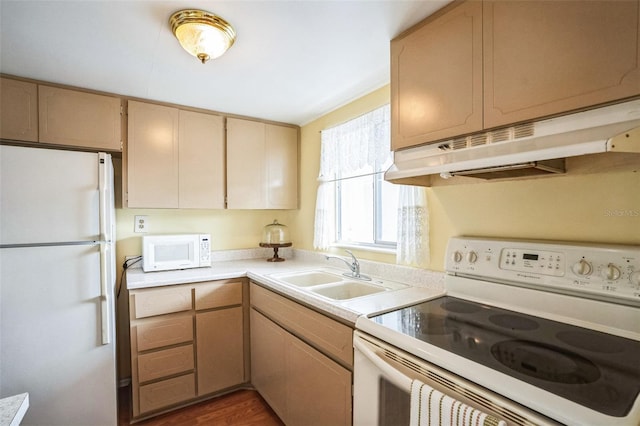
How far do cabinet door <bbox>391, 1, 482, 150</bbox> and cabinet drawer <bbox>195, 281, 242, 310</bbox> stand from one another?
153cm

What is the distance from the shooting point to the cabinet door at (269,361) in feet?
5.97

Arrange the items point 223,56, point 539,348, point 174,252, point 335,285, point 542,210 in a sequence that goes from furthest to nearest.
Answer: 1. point 174,252
2. point 335,285
3. point 223,56
4. point 542,210
5. point 539,348

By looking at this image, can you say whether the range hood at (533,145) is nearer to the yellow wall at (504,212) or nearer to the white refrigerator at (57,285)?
the yellow wall at (504,212)

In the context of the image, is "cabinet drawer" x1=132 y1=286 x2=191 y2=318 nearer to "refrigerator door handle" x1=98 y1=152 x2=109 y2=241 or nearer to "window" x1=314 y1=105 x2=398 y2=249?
"refrigerator door handle" x1=98 y1=152 x2=109 y2=241

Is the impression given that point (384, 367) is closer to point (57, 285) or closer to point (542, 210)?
point (542, 210)

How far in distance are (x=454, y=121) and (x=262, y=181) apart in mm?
1832

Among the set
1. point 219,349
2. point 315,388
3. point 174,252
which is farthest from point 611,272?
point 174,252

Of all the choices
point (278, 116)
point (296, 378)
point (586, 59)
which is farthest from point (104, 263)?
point (586, 59)

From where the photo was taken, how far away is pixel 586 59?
0.87 metres

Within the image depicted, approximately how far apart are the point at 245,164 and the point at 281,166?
0.34 m

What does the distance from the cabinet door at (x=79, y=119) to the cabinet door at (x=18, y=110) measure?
0.03m

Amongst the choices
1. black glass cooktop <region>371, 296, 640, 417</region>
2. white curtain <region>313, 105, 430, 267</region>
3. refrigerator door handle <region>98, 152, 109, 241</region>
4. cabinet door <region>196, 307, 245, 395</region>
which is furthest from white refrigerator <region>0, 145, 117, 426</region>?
black glass cooktop <region>371, 296, 640, 417</region>

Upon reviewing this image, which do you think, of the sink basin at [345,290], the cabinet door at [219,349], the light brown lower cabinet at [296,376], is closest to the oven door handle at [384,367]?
the light brown lower cabinet at [296,376]

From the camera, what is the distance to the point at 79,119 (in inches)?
77.6
